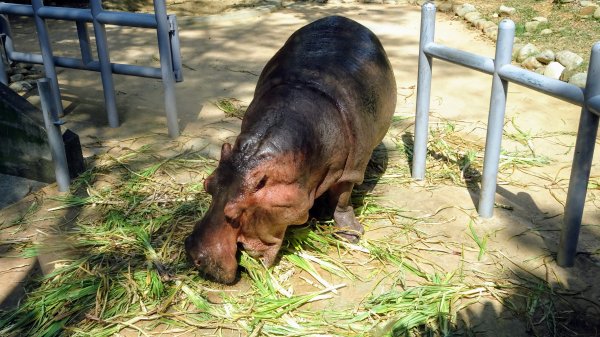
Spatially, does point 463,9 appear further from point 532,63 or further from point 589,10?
point 532,63

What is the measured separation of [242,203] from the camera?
278 cm

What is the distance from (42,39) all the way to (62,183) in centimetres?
184

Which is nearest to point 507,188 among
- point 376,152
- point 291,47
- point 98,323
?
point 376,152

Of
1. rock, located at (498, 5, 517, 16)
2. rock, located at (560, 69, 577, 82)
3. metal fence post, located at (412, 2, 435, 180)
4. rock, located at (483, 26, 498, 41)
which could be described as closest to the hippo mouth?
metal fence post, located at (412, 2, 435, 180)

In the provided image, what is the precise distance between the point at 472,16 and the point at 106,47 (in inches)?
220

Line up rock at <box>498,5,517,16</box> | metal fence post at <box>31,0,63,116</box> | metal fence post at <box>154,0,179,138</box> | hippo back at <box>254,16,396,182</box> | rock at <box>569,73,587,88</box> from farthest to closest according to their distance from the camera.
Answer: rock at <box>498,5,517,16</box>
rock at <box>569,73,587,88</box>
metal fence post at <box>31,0,63,116</box>
metal fence post at <box>154,0,179,138</box>
hippo back at <box>254,16,396,182</box>

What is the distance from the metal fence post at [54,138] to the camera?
399cm

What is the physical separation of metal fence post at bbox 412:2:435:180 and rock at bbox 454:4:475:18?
17.8 feet

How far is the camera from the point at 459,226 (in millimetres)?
3752

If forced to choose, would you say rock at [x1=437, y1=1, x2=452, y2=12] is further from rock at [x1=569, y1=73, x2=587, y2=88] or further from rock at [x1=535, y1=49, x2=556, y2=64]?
rock at [x1=569, y1=73, x2=587, y2=88]

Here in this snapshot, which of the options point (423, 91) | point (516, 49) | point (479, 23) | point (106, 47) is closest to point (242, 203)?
point (423, 91)

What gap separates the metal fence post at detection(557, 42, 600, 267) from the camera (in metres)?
2.90

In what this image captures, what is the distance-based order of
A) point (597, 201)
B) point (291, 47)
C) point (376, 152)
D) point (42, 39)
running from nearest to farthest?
1. point (291, 47)
2. point (597, 201)
3. point (376, 152)
4. point (42, 39)

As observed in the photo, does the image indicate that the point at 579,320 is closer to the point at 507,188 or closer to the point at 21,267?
the point at 507,188
